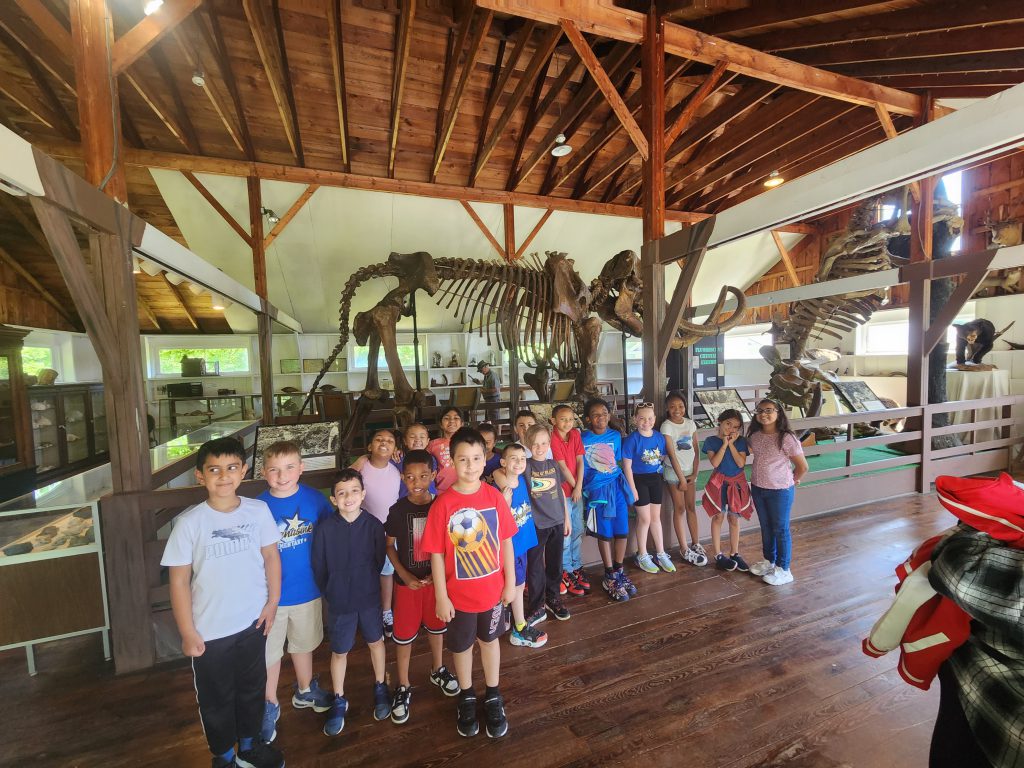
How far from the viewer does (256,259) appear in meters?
6.16

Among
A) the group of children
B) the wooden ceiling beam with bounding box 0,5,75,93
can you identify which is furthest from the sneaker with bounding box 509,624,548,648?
the wooden ceiling beam with bounding box 0,5,75,93

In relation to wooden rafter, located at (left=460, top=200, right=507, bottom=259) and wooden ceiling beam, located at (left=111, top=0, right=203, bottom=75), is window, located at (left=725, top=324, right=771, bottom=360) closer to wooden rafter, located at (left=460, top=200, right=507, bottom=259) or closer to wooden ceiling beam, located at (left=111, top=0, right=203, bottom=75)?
wooden rafter, located at (left=460, top=200, right=507, bottom=259)

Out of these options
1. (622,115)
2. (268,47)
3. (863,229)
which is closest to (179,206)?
(268,47)

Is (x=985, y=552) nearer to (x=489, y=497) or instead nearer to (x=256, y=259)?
(x=489, y=497)

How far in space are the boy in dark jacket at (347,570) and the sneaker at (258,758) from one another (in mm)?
230

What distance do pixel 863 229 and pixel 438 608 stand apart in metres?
6.80

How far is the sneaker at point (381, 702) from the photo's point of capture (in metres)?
2.03

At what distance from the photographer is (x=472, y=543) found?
189 cm

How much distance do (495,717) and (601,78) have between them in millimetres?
4754

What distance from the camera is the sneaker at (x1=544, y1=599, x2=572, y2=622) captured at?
2.76m

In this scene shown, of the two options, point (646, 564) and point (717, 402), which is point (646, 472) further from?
point (717, 402)

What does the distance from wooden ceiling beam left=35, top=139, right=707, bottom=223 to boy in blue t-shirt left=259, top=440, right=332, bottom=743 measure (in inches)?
242

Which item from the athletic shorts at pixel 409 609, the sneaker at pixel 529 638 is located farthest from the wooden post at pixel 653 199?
the athletic shorts at pixel 409 609

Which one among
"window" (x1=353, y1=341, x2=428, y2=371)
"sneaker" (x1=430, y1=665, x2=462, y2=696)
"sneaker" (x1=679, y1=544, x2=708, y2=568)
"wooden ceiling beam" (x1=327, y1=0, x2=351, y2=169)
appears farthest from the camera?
"window" (x1=353, y1=341, x2=428, y2=371)
